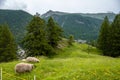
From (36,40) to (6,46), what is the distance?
999 cm

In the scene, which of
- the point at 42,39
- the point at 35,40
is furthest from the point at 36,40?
the point at 42,39

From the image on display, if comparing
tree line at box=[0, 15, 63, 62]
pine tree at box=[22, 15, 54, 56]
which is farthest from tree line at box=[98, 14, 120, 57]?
pine tree at box=[22, 15, 54, 56]

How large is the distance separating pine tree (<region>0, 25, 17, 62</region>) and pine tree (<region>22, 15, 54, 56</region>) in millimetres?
4741

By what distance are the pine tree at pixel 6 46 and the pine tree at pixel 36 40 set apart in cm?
474

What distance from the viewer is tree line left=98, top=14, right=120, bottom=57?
70062mm

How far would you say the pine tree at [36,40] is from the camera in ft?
198

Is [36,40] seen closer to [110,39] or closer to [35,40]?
[35,40]

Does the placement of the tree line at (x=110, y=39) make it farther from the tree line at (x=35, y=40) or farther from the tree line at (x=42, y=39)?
the tree line at (x=35, y=40)

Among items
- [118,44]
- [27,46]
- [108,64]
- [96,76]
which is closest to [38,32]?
[27,46]

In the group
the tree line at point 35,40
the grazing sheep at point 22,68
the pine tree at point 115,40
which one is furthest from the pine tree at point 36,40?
the grazing sheep at point 22,68

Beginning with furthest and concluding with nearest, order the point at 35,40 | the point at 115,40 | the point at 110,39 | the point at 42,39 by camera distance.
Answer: the point at 110,39
the point at 115,40
the point at 42,39
the point at 35,40

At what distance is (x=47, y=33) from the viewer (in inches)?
2655

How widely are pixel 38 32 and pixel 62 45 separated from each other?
1887cm

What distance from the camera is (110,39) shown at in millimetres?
72750
